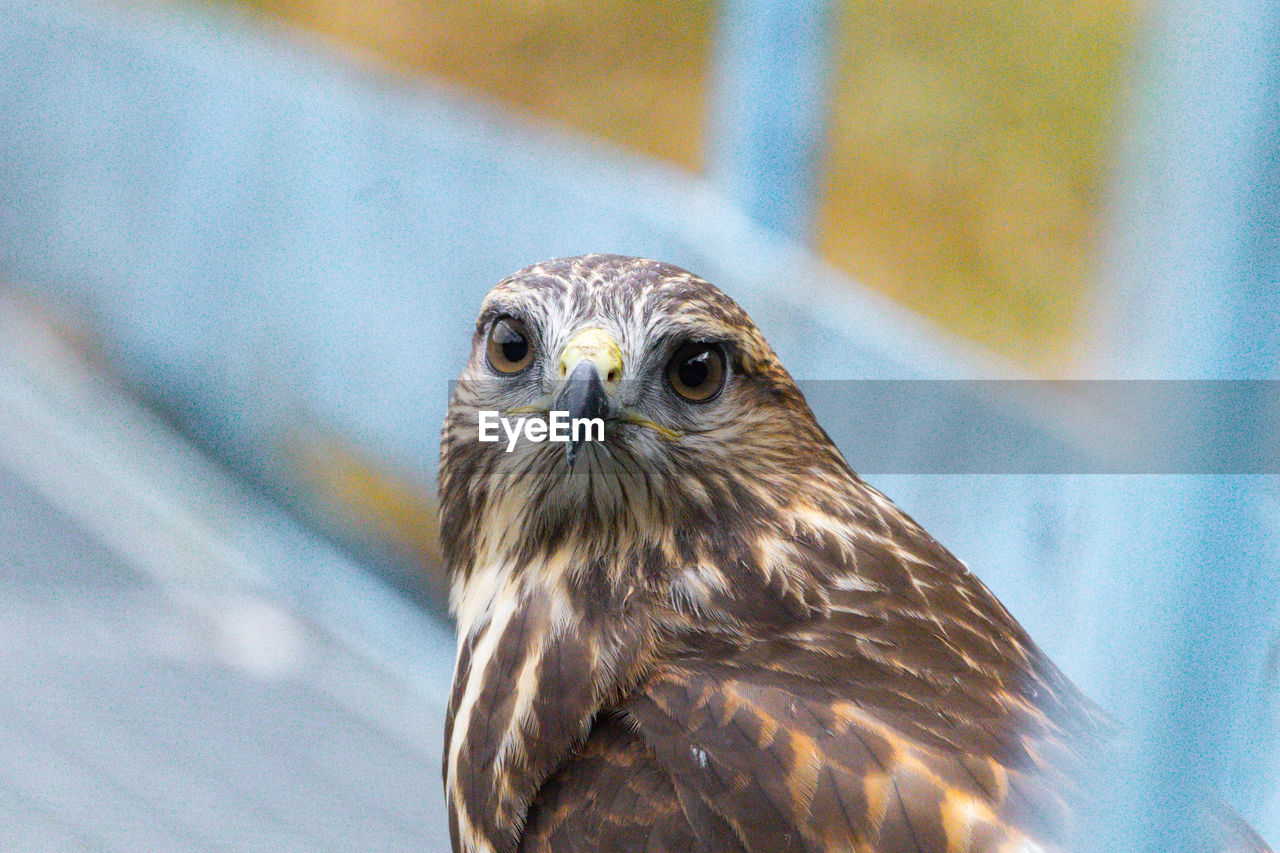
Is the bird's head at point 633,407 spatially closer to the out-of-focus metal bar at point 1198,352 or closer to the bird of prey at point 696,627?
the bird of prey at point 696,627

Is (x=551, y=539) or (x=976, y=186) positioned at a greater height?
(x=976, y=186)

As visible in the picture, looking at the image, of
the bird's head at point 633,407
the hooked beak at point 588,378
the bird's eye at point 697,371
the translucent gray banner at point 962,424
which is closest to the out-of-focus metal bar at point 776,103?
the translucent gray banner at point 962,424

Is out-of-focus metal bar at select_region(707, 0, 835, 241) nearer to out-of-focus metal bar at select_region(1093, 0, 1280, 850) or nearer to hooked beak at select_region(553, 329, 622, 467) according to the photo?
hooked beak at select_region(553, 329, 622, 467)

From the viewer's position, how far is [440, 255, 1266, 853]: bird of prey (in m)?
1.42

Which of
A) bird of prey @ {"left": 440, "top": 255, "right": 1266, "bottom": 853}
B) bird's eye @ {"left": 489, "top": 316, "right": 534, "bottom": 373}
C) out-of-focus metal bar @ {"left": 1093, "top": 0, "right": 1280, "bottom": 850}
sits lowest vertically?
bird of prey @ {"left": 440, "top": 255, "right": 1266, "bottom": 853}

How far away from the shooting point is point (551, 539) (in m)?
1.88

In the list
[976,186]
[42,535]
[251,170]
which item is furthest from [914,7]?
[42,535]

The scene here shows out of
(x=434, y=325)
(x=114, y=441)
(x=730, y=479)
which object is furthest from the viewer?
(x=114, y=441)

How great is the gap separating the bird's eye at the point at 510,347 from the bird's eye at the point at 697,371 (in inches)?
7.9

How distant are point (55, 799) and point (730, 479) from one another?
7.93 ft

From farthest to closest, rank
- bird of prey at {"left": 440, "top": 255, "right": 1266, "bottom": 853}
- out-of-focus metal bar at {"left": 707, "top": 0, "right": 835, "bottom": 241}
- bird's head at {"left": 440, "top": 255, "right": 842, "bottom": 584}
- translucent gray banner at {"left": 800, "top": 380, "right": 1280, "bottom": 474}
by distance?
out-of-focus metal bar at {"left": 707, "top": 0, "right": 835, "bottom": 241} → translucent gray banner at {"left": 800, "top": 380, "right": 1280, "bottom": 474} → bird's head at {"left": 440, "top": 255, "right": 842, "bottom": 584} → bird of prey at {"left": 440, "top": 255, "right": 1266, "bottom": 853}

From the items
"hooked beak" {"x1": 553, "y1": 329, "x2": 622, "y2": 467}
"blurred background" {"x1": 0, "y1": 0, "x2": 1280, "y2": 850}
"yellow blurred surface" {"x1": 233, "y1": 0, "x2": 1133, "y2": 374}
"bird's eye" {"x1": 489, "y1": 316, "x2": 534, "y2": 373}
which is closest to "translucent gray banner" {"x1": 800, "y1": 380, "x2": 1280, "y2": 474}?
"blurred background" {"x1": 0, "y1": 0, "x2": 1280, "y2": 850}

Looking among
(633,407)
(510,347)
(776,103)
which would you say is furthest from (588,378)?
(776,103)

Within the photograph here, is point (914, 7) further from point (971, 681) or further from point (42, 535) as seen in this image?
point (42, 535)
